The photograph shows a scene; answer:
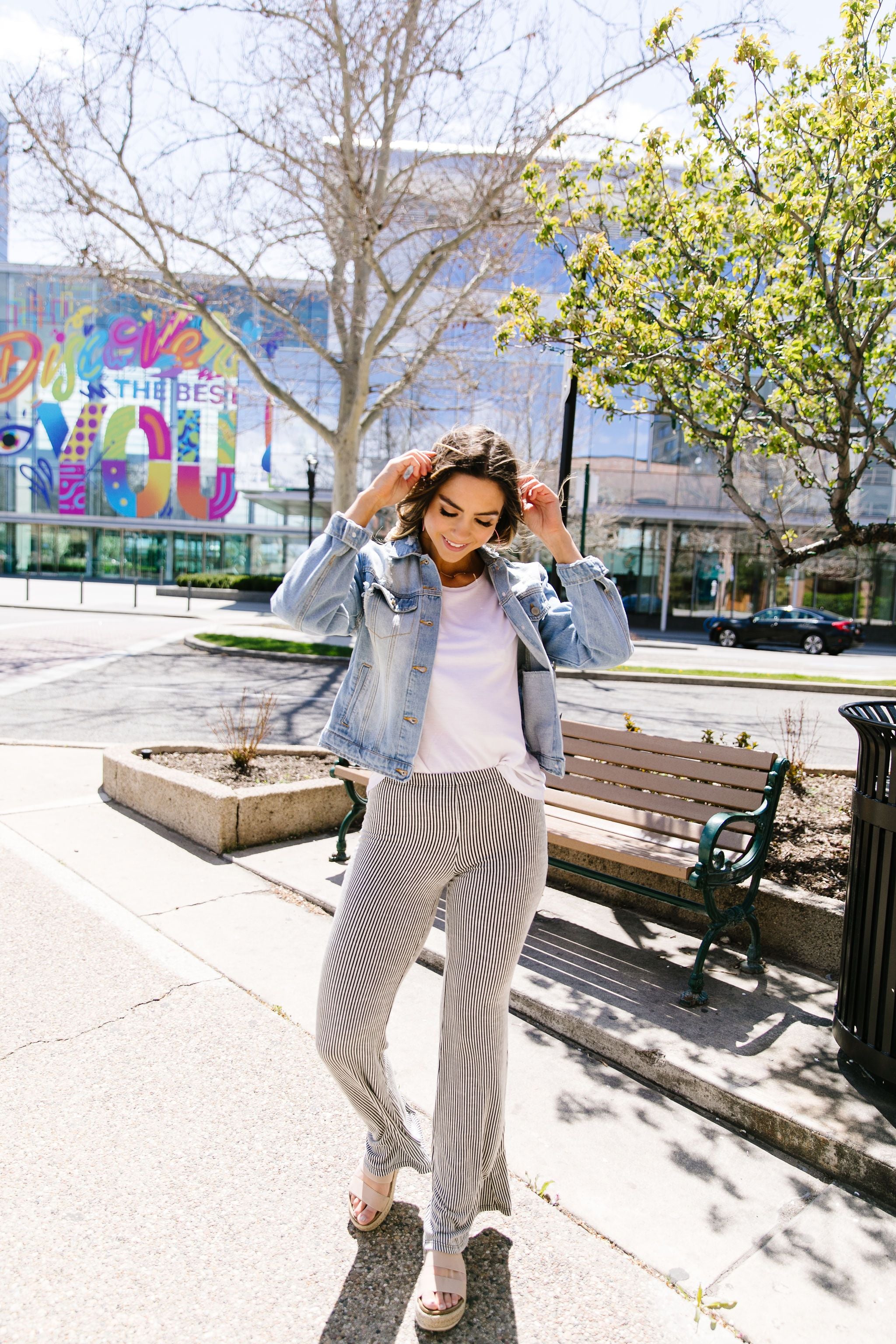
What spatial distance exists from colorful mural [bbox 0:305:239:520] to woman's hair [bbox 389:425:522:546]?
1798 inches

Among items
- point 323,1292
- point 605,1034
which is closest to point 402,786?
point 323,1292

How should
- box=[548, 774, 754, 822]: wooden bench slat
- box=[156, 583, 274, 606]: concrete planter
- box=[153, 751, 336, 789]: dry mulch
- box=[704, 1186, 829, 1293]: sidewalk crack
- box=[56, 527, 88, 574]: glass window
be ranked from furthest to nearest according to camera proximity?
box=[56, 527, 88, 574]: glass window, box=[156, 583, 274, 606]: concrete planter, box=[153, 751, 336, 789]: dry mulch, box=[548, 774, 754, 822]: wooden bench slat, box=[704, 1186, 829, 1293]: sidewalk crack

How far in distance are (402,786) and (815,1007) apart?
8.11ft

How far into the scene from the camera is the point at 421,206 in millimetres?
14945

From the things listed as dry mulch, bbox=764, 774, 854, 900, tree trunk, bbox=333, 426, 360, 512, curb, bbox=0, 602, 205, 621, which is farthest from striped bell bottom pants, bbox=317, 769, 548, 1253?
curb, bbox=0, 602, 205, 621

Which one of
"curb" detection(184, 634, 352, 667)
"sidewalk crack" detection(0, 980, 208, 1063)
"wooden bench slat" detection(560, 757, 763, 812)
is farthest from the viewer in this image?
"curb" detection(184, 634, 352, 667)

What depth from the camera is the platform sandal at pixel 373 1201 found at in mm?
2348

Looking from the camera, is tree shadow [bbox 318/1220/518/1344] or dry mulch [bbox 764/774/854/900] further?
dry mulch [bbox 764/774/854/900]

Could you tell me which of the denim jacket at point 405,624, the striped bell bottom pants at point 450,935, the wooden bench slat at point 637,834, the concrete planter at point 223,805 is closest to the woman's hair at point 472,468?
the denim jacket at point 405,624

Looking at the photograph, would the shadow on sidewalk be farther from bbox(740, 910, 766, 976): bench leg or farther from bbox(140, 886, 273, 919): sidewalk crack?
bbox(140, 886, 273, 919): sidewalk crack

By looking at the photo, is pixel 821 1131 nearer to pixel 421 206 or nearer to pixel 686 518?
pixel 421 206

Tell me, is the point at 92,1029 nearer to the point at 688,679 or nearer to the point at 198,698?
the point at 198,698

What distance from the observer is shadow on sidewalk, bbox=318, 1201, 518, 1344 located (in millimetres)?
2041

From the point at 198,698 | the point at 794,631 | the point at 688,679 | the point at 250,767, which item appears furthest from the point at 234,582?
the point at 250,767
